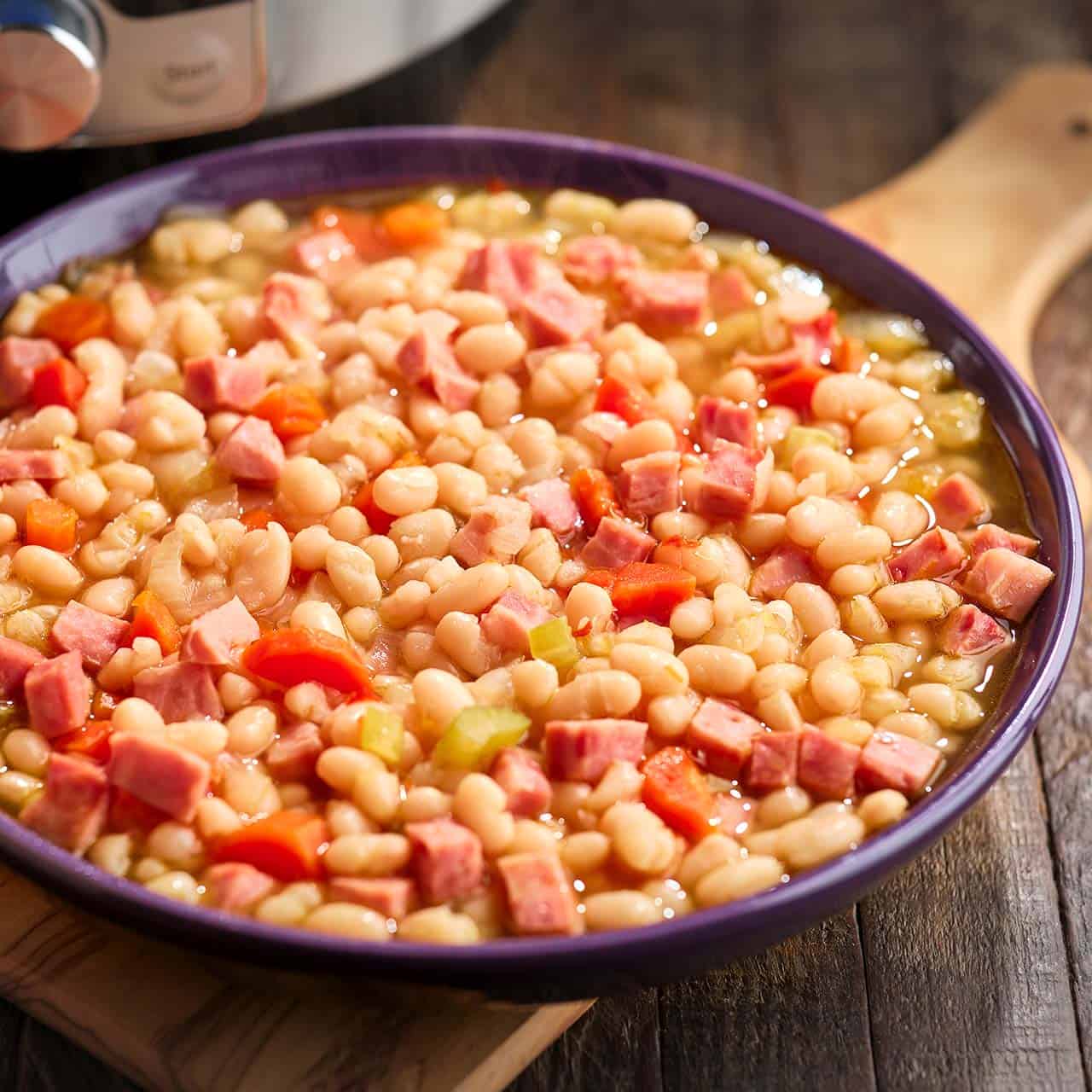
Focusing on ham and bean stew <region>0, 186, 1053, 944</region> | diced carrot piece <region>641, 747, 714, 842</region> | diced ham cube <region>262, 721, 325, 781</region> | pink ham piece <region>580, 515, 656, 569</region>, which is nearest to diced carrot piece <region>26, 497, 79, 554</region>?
ham and bean stew <region>0, 186, 1053, 944</region>

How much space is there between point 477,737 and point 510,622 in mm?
186

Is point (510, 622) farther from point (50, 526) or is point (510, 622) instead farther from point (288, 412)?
point (50, 526)

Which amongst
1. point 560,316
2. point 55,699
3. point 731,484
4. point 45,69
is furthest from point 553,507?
point 45,69

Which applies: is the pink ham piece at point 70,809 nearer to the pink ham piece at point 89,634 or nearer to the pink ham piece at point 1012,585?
the pink ham piece at point 89,634

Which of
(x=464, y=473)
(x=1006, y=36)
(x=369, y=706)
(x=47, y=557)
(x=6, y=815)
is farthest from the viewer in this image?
(x=1006, y=36)

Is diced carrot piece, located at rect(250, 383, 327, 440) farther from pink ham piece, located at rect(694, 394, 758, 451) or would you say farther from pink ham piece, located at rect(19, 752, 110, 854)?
pink ham piece, located at rect(19, 752, 110, 854)

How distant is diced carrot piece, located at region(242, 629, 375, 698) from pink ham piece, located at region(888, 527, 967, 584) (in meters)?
0.74

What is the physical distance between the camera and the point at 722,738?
1.87 m

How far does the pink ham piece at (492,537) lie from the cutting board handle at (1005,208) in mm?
1073

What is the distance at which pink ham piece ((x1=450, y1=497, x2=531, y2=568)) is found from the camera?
2.10m

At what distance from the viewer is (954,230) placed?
9.63ft

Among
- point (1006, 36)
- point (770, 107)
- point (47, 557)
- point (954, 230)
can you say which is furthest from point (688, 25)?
point (47, 557)

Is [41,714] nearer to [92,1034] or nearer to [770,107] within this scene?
[92,1034]

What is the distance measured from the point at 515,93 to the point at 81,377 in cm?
155
